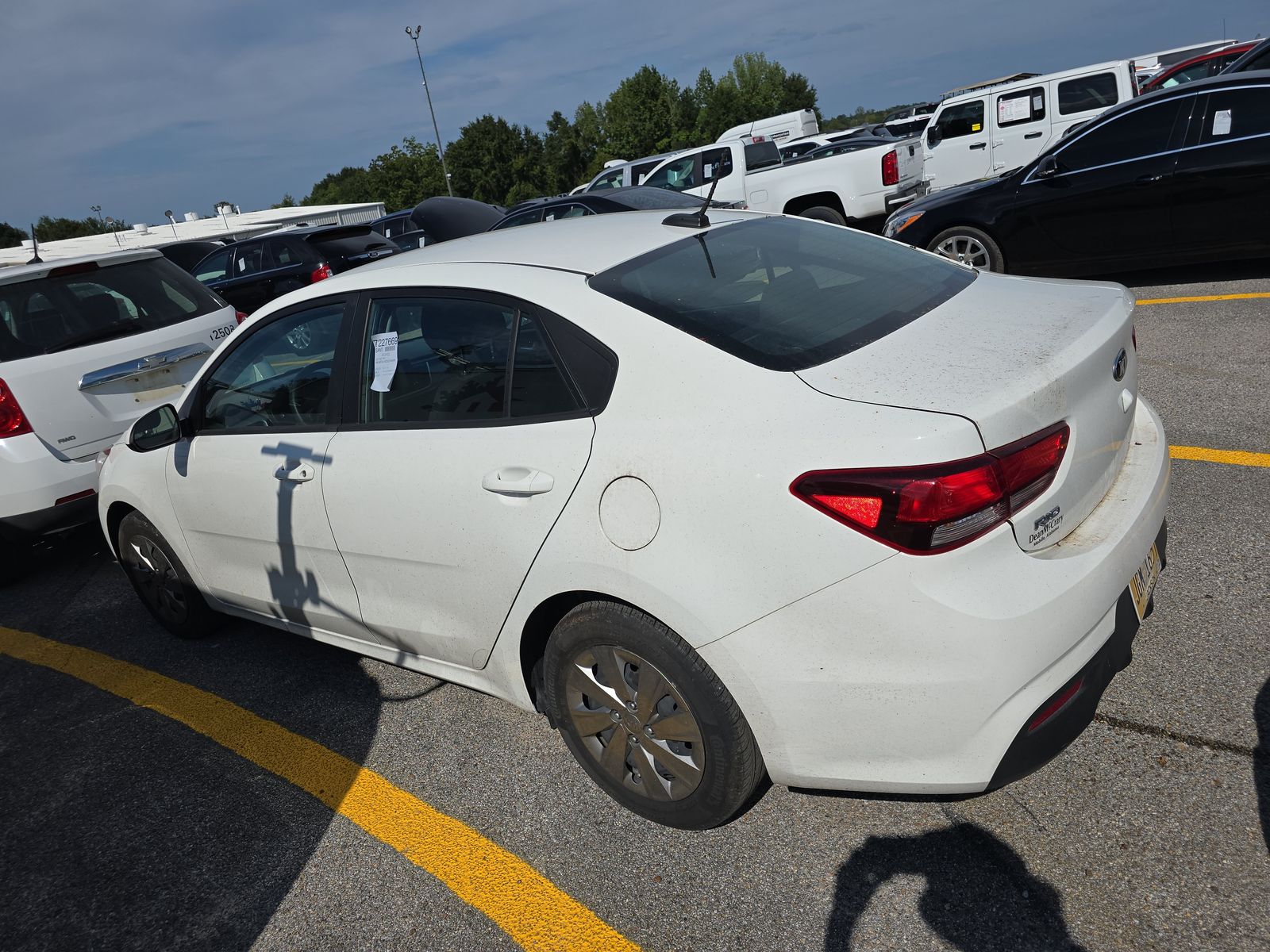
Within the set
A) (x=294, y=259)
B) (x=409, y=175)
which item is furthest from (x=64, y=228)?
(x=294, y=259)

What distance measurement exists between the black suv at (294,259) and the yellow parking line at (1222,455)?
877 centimetres

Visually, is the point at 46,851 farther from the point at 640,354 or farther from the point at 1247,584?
the point at 1247,584

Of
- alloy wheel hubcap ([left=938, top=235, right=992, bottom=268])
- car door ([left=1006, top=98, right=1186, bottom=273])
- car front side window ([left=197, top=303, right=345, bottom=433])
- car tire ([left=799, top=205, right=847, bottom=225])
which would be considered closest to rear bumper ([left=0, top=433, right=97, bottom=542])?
car front side window ([left=197, top=303, right=345, bottom=433])

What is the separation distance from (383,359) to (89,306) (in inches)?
132

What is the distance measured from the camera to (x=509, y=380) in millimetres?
2645

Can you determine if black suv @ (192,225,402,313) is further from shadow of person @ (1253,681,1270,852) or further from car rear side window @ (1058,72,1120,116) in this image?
car rear side window @ (1058,72,1120,116)

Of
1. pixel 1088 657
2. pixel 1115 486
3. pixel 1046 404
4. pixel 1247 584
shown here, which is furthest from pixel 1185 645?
pixel 1046 404

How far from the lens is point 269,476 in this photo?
3273mm

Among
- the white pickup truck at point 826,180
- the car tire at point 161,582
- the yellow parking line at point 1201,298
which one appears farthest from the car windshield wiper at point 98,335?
the yellow parking line at point 1201,298

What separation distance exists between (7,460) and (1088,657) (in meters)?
5.17

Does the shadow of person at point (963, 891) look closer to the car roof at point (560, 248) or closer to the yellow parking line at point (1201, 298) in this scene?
the car roof at point (560, 248)

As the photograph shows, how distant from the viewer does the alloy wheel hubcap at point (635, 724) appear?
93.4 inches

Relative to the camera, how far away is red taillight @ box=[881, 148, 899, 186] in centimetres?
1168

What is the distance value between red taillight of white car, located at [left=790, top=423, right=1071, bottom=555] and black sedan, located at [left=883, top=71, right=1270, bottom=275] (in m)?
6.39
